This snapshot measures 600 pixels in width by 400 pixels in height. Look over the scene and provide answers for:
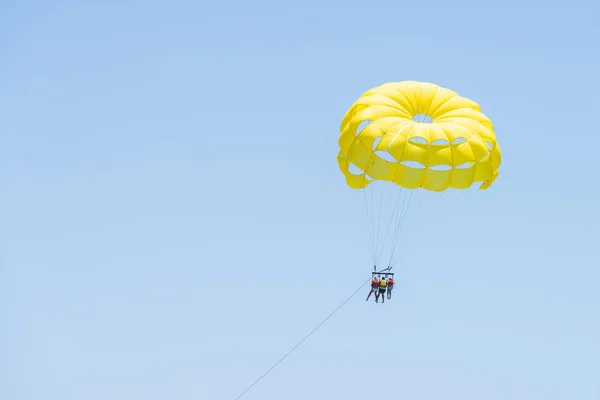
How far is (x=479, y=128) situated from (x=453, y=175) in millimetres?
1933

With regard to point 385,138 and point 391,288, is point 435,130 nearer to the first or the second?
point 385,138

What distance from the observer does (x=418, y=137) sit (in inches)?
2628

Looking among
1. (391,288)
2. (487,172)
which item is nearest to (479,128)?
(487,172)

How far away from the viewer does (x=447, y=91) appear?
69.6 m

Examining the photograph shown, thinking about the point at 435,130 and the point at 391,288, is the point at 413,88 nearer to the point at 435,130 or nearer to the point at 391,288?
the point at 435,130

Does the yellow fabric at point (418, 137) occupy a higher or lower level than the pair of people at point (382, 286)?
higher

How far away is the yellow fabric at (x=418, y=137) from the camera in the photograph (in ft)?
219

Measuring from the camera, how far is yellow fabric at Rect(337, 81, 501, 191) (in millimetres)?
66812

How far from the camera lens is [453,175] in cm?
6744

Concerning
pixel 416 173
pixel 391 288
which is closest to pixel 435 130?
pixel 416 173

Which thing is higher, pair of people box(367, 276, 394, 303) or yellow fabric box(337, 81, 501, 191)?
yellow fabric box(337, 81, 501, 191)

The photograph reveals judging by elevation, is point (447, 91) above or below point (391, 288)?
above

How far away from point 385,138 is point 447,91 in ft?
13.4

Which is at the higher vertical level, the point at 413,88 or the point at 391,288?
the point at 413,88
